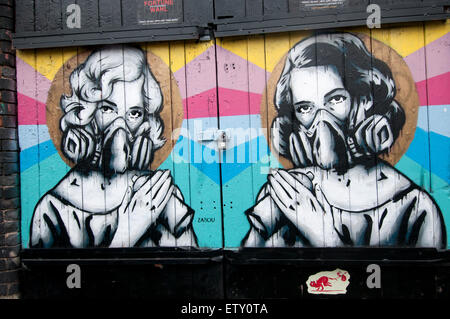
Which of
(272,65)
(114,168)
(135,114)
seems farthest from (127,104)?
(272,65)

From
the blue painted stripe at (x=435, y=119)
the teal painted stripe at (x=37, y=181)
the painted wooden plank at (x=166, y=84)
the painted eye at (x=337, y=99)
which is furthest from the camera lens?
the teal painted stripe at (x=37, y=181)

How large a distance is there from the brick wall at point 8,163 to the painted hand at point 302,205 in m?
2.10

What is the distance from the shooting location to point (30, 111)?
9.74 feet

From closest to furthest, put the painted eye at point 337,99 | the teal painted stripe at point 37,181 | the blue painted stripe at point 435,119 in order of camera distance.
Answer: the blue painted stripe at point 435,119 → the painted eye at point 337,99 → the teal painted stripe at point 37,181

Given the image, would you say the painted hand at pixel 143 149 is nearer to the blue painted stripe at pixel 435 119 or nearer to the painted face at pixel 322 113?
the painted face at pixel 322 113

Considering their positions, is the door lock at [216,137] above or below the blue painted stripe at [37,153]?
above

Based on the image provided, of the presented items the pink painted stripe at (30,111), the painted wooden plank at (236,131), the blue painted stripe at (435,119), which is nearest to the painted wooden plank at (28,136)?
the pink painted stripe at (30,111)

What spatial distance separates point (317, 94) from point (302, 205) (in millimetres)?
859

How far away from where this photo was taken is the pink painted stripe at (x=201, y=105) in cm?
281

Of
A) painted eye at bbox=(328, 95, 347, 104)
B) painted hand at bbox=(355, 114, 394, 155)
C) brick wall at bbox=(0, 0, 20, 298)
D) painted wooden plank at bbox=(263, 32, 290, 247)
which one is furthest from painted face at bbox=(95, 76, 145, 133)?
painted hand at bbox=(355, 114, 394, 155)

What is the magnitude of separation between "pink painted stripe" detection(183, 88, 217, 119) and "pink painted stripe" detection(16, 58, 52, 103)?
3.88 feet

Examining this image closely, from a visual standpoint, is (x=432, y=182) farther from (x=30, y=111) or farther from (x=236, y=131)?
(x=30, y=111)

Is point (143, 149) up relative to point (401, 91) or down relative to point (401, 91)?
down
